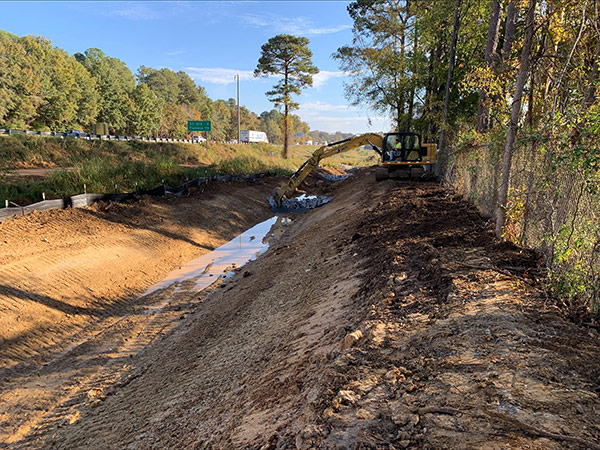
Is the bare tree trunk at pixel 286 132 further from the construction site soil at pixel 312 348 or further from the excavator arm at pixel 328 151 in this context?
the construction site soil at pixel 312 348

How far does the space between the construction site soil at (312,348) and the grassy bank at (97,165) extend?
10.1 feet

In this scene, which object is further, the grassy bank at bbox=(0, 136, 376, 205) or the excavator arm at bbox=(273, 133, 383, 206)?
the excavator arm at bbox=(273, 133, 383, 206)

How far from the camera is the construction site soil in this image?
245 centimetres

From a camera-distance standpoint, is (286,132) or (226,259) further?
(286,132)

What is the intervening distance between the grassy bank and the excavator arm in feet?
18.0

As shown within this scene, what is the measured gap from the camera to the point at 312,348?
3963mm

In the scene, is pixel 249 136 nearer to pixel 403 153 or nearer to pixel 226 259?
pixel 403 153

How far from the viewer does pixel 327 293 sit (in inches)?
228

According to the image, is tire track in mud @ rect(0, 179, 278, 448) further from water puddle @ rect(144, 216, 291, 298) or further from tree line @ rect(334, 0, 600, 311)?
tree line @ rect(334, 0, 600, 311)

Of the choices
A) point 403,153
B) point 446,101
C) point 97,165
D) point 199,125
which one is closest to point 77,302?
point 97,165

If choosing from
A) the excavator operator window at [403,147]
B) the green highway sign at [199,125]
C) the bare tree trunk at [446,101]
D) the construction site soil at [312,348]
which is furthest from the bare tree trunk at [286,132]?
the construction site soil at [312,348]

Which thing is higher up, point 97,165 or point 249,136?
point 249,136

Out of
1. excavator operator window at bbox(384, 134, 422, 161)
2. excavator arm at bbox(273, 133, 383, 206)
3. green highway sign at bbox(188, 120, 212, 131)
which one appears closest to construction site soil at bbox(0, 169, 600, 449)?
excavator operator window at bbox(384, 134, 422, 161)

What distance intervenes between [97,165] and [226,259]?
26.1 feet
